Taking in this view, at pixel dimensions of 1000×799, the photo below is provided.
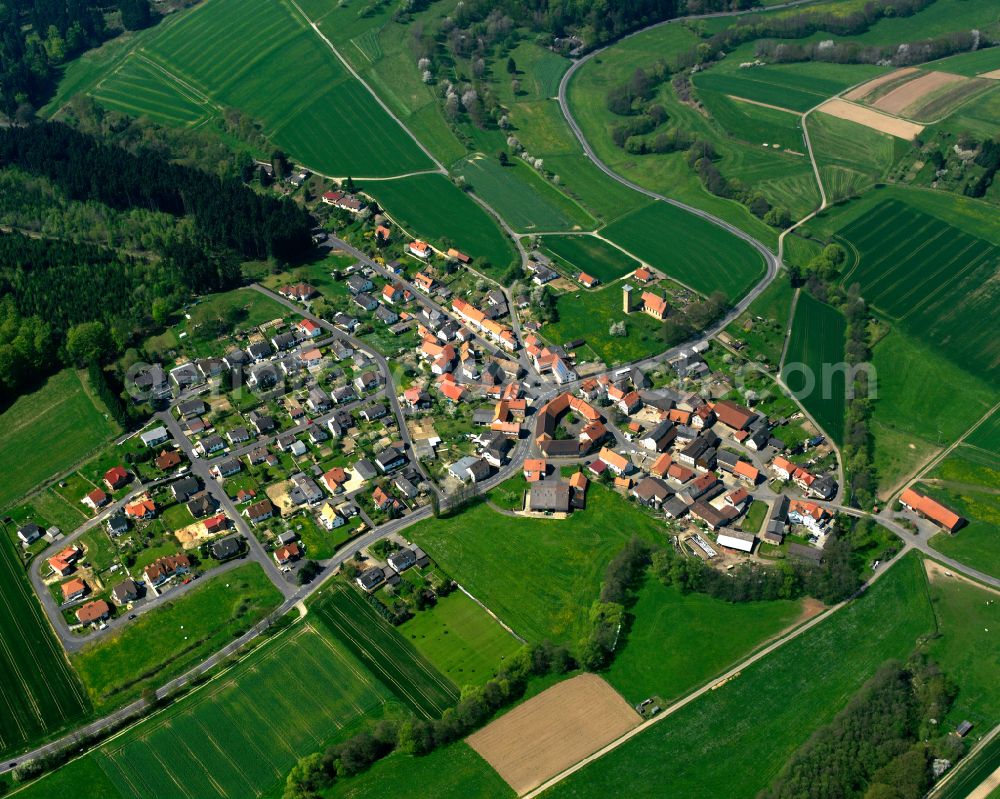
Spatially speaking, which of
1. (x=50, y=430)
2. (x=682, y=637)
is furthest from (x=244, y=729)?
(x=50, y=430)

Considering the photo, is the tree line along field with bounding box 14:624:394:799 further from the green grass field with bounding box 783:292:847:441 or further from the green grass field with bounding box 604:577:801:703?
the green grass field with bounding box 783:292:847:441

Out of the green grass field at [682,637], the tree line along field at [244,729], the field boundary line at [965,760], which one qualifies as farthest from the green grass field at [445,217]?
the field boundary line at [965,760]

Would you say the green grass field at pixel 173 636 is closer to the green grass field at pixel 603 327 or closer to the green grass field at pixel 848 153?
the green grass field at pixel 603 327

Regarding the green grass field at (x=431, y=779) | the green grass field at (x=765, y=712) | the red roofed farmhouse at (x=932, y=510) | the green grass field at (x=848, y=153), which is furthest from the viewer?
the green grass field at (x=848, y=153)

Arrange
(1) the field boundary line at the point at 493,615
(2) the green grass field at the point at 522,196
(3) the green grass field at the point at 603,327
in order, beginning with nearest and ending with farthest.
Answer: (1) the field boundary line at the point at 493,615 < (3) the green grass field at the point at 603,327 < (2) the green grass field at the point at 522,196

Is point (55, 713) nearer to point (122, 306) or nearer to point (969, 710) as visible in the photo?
point (122, 306)

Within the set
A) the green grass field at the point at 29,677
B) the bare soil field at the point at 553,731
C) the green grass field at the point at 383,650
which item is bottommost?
the bare soil field at the point at 553,731

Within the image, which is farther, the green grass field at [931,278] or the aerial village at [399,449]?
the green grass field at [931,278]

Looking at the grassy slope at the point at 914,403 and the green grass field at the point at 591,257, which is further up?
the green grass field at the point at 591,257
